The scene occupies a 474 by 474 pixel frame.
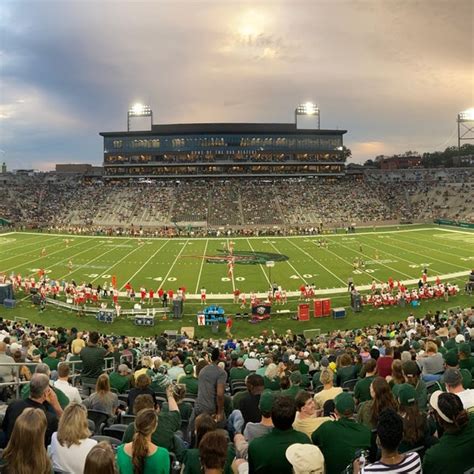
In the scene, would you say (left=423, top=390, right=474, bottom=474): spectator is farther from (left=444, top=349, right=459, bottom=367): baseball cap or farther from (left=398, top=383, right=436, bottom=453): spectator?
(left=444, top=349, right=459, bottom=367): baseball cap

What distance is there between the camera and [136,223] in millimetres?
78688

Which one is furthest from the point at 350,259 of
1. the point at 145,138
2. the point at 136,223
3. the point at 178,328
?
the point at 145,138

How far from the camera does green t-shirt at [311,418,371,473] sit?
4.74 m

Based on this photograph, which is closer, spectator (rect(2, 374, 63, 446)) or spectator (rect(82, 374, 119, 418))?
spectator (rect(2, 374, 63, 446))

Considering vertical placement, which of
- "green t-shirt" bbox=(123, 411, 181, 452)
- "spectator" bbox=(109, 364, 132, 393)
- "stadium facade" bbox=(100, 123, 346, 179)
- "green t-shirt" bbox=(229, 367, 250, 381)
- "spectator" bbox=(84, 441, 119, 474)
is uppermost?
"stadium facade" bbox=(100, 123, 346, 179)

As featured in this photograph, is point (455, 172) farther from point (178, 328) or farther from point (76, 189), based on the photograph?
point (178, 328)

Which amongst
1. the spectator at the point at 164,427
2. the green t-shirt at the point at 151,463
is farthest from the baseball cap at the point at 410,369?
the green t-shirt at the point at 151,463

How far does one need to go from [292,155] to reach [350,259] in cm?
6658

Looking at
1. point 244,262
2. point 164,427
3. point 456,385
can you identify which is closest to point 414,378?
point 456,385

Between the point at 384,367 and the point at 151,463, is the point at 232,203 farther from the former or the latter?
the point at 151,463

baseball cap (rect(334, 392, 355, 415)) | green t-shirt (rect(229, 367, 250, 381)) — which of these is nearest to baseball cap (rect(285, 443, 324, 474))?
baseball cap (rect(334, 392, 355, 415))

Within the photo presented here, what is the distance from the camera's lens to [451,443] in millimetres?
4441

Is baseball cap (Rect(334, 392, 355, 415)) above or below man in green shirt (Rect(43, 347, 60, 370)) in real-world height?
above

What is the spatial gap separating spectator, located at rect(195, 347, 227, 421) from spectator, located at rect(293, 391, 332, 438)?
1.27 meters
